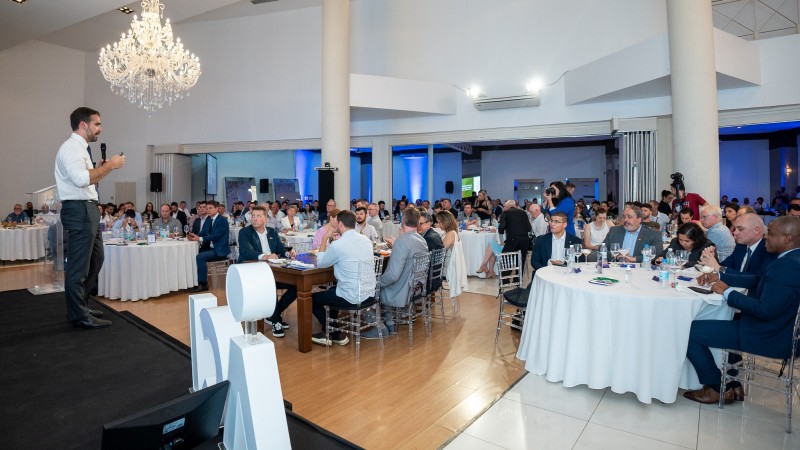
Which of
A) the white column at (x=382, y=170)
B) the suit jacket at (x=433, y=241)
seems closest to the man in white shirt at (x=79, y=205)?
the suit jacket at (x=433, y=241)

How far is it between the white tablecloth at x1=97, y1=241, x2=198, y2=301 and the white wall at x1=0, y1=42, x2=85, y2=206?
33.0 ft

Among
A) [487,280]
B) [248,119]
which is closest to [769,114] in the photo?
[487,280]

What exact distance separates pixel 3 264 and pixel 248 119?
702cm

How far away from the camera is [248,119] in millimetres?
13422

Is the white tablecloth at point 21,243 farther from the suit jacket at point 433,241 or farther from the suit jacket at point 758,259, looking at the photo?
the suit jacket at point 758,259

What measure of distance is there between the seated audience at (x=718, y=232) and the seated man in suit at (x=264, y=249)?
464 cm

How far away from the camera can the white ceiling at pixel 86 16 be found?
7949mm

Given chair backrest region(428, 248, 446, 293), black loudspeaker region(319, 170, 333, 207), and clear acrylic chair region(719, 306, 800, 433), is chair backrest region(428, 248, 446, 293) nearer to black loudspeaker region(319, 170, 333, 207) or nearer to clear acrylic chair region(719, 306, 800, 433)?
clear acrylic chair region(719, 306, 800, 433)

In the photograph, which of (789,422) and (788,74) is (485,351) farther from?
(788,74)

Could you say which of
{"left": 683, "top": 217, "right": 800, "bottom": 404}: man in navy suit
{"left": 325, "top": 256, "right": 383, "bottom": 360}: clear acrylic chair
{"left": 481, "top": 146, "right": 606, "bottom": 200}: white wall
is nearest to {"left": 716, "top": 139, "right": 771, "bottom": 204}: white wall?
{"left": 481, "top": 146, "right": 606, "bottom": 200}: white wall

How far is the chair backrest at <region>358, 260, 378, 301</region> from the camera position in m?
4.10

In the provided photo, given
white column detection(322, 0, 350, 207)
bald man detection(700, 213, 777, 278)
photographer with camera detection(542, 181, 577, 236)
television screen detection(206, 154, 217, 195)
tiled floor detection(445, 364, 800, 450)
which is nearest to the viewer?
tiled floor detection(445, 364, 800, 450)

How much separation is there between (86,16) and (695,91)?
1141 cm

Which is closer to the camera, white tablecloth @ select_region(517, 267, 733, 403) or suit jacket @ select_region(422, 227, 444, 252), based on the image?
white tablecloth @ select_region(517, 267, 733, 403)
